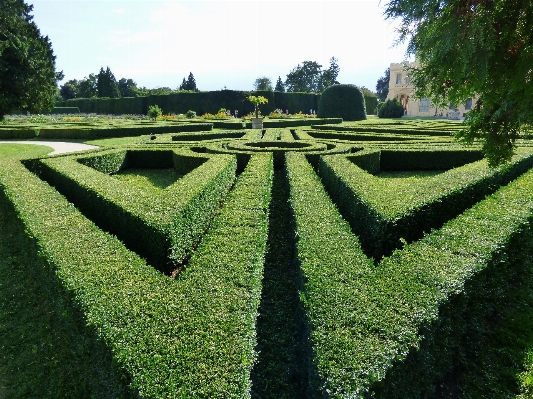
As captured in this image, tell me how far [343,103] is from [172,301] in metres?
31.3

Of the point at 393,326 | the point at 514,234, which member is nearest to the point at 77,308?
the point at 393,326

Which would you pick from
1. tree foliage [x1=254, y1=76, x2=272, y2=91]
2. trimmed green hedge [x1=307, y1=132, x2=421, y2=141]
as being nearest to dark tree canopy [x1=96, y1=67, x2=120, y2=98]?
tree foliage [x1=254, y1=76, x2=272, y2=91]

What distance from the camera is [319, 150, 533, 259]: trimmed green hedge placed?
4.95 metres

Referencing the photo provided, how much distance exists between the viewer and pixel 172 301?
10.5 feet

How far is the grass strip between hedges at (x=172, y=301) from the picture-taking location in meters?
2.41

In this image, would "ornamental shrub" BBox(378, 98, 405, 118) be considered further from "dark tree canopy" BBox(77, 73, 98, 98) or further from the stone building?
"dark tree canopy" BBox(77, 73, 98, 98)

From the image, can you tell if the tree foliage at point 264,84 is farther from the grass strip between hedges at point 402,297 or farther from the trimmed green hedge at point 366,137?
the grass strip between hedges at point 402,297

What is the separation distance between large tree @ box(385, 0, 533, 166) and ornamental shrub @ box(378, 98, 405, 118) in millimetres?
38491

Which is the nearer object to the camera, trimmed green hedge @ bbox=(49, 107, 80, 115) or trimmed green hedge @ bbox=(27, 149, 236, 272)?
trimmed green hedge @ bbox=(27, 149, 236, 272)

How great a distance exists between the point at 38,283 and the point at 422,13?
19.1 ft

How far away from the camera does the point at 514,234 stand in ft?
14.7

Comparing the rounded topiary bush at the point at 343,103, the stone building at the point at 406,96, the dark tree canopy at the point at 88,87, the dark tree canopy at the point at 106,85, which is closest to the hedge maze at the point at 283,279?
the rounded topiary bush at the point at 343,103

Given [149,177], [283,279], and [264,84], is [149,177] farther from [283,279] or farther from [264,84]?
[264,84]

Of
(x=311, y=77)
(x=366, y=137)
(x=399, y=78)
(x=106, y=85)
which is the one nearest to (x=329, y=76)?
(x=311, y=77)
